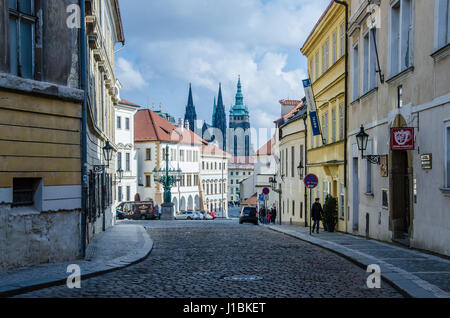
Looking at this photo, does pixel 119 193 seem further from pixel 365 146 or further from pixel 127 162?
pixel 365 146

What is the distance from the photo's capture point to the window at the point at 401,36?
15594 millimetres

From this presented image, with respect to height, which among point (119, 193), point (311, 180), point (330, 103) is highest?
point (330, 103)

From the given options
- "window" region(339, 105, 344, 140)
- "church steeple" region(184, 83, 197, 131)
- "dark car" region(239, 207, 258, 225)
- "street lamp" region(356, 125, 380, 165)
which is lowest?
"dark car" region(239, 207, 258, 225)

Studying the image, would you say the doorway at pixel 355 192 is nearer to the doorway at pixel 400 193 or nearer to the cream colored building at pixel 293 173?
the doorway at pixel 400 193

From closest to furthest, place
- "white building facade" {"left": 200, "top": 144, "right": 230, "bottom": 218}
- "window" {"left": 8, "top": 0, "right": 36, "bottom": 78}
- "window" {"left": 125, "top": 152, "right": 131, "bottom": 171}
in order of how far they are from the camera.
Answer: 1. "window" {"left": 8, "top": 0, "right": 36, "bottom": 78}
2. "window" {"left": 125, "top": 152, "right": 131, "bottom": 171}
3. "white building facade" {"left": 200, "top": 144, "right": 230, "bottom": 218}

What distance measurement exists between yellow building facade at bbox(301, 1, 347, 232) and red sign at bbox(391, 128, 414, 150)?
359 inches

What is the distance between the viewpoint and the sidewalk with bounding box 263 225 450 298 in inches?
354

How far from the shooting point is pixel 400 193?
54.6 ft

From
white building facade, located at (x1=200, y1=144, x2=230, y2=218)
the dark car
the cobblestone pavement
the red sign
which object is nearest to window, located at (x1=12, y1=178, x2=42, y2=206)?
the cobblestone pavement

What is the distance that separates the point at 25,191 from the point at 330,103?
1771cm

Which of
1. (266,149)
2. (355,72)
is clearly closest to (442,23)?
(355,72)

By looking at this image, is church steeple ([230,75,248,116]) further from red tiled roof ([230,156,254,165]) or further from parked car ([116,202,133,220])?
parked car ([116,202,133,220])

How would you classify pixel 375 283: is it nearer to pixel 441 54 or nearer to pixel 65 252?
pixel 441 54

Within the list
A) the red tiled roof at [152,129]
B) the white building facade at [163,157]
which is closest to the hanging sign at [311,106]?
the white building facade at [163,157]
